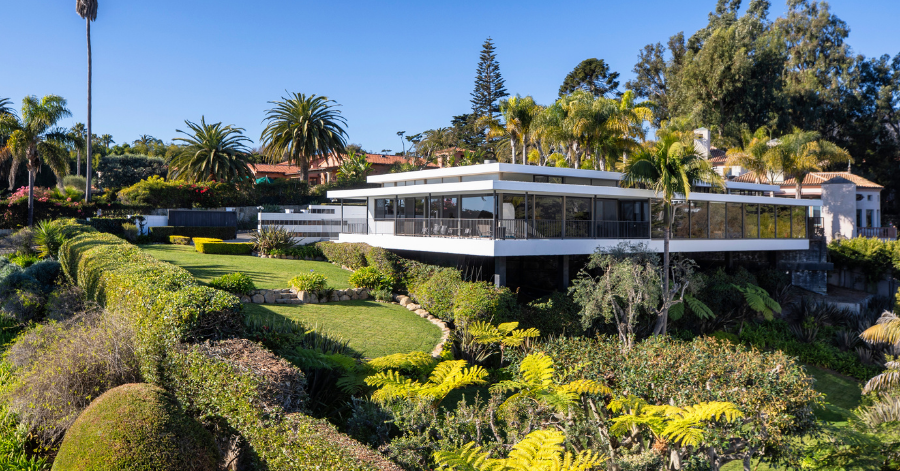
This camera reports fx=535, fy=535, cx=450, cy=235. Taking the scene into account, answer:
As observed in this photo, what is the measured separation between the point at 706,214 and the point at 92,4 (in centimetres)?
4203

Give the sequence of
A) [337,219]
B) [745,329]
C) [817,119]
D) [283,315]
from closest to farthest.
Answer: [283,315] → [745,329] → [337,219] → [817,119]

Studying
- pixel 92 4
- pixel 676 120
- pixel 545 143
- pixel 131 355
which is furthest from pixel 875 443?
pixel 92 4

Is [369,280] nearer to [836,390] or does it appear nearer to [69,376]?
[69,376]

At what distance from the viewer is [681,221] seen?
23234mm

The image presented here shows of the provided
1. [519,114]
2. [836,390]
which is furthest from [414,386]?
[519,114]

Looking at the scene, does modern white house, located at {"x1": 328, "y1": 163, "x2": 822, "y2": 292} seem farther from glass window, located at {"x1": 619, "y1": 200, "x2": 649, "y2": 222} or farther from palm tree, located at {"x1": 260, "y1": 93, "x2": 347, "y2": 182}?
palm tree, located at {"x1": 260, "y1": 93, "x2": 347, "y2": 182}

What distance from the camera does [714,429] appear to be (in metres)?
8.34

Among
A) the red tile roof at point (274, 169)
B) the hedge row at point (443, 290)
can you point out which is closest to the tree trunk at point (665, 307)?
the hedge row at point (443, 290)

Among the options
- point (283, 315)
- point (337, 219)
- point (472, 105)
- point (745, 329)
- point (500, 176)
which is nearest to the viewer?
point (283, 315)

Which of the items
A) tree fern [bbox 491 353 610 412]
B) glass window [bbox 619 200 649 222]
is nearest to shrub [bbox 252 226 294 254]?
glass window [bbox 619 200 649 222]

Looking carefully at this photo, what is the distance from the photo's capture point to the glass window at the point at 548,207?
20.4 metres

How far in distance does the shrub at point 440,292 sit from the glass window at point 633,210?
8927 millimetres

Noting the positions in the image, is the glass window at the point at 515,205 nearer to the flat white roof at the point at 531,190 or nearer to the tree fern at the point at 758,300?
the flat white roof at the point at 531,190

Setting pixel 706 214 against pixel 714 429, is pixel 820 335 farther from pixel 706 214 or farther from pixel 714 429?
pixel 714 429
